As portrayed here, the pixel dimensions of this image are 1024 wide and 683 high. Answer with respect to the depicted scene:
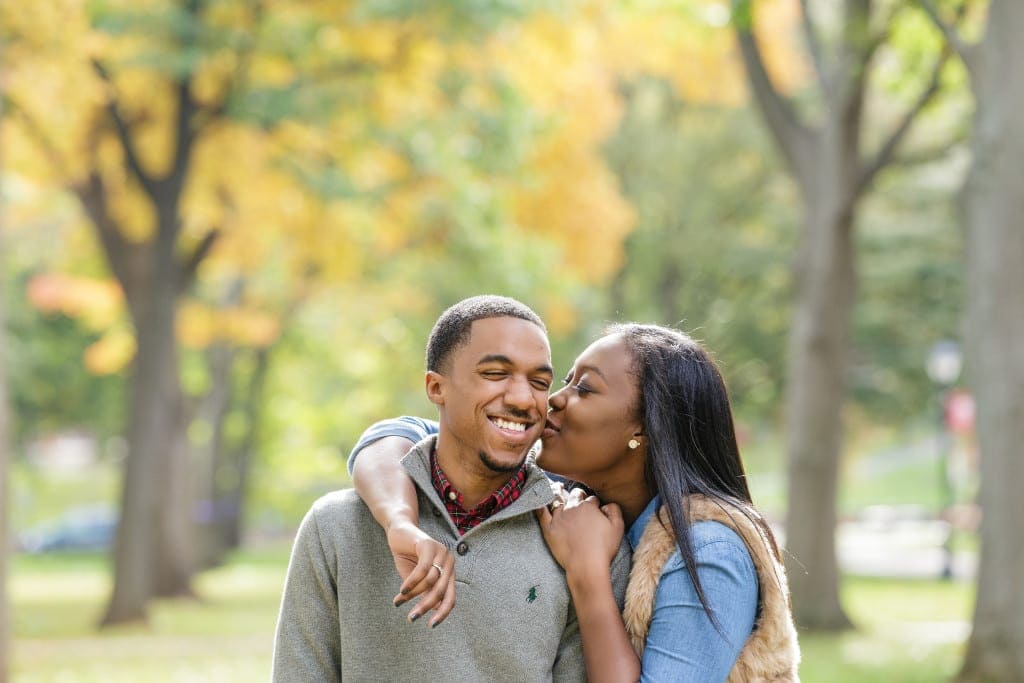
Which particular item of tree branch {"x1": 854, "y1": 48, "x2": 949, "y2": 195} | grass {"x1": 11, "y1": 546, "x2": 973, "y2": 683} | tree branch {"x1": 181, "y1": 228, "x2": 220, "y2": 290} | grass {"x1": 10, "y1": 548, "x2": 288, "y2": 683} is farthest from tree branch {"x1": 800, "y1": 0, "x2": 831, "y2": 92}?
grass {"x1": 10, "y1": 548, "x2": 288, "y2": 683}

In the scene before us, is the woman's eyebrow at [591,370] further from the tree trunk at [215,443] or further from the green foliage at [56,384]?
the green foliage at [56,384]

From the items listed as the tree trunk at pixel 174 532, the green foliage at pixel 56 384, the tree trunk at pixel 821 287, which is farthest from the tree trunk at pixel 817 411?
the green foliage at pixel 56 384

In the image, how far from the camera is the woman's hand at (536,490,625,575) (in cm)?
358

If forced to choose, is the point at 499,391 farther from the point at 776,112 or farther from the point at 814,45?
the point at 776,112

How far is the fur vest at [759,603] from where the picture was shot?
352 cm

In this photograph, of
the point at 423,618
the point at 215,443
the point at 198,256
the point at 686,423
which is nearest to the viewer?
the point at 423,618

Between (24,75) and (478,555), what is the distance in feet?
43.9

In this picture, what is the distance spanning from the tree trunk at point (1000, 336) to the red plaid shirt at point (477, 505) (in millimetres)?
7342

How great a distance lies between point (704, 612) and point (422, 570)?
2.54ft

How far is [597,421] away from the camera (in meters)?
3.78


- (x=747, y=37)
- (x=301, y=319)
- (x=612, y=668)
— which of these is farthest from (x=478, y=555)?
(x=301, y=319)

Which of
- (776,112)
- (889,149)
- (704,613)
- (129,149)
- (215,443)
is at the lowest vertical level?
(704,613)

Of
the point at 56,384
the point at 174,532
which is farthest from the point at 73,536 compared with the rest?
the point at 174,532

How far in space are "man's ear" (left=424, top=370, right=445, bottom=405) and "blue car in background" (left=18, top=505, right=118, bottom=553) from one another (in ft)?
132
